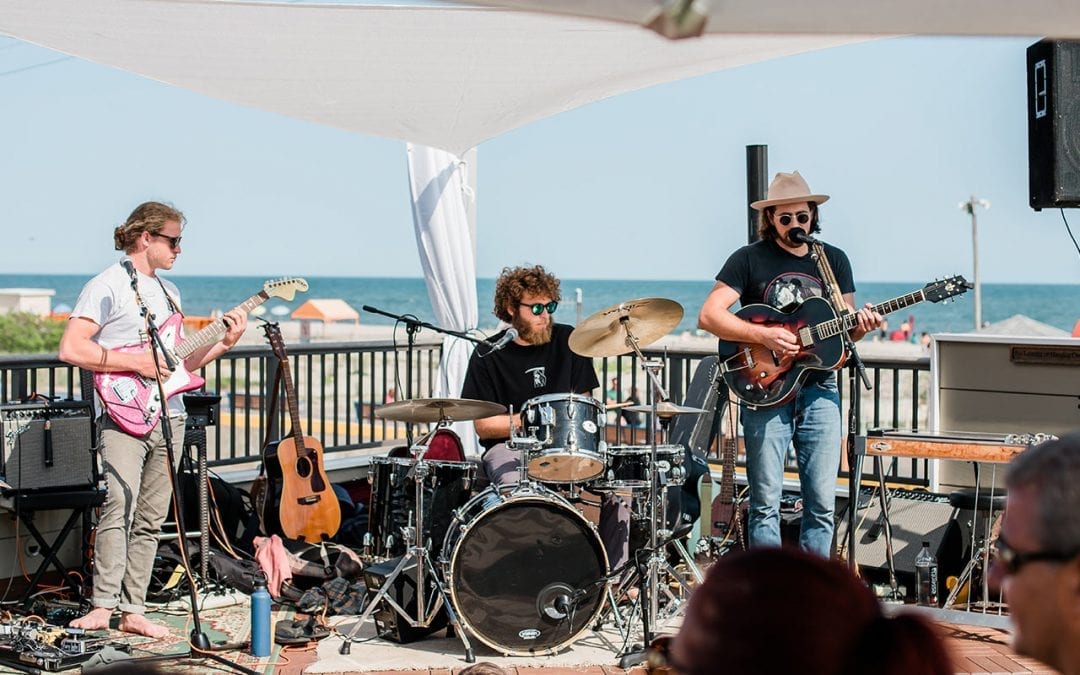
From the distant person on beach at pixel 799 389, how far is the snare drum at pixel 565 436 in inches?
26.3

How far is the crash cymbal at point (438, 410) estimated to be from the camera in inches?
210

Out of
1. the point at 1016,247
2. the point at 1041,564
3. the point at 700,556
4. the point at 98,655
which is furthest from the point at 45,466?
the point at 1016,247

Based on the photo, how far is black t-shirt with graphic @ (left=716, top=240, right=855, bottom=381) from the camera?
5438mm

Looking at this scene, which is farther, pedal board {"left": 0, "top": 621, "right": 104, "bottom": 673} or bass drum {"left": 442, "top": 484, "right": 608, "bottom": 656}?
bass drum {"left": 442, "top": 484, "right": 608, "bottom": 656}

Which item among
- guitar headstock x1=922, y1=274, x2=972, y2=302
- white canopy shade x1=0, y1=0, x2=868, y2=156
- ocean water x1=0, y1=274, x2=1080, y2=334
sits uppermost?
ocean water x1=0, y1=274, x2=1080, y2=334

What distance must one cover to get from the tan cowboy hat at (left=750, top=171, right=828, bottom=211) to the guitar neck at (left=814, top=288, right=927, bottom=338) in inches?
21.8

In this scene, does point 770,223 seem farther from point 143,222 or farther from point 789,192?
point 143,222

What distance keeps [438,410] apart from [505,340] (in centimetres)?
70

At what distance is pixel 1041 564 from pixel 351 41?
16.5 feet

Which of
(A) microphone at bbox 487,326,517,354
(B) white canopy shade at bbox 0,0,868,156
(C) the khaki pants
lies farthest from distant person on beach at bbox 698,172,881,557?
(C) the khaki pants

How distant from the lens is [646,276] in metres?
69.9

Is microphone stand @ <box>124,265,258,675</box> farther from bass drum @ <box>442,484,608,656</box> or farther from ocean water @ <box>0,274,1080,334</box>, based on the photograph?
ocean water @ <box>0,274,1080,334</box>

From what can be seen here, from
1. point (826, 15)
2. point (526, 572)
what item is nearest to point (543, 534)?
point (526, 572)

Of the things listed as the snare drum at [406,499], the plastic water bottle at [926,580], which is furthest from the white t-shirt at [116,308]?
the plastic water bottle at [926,580]
